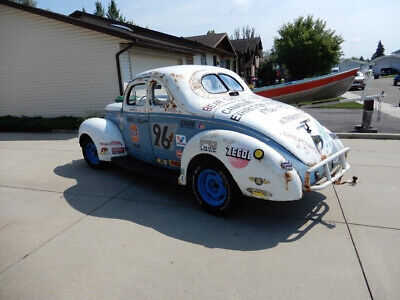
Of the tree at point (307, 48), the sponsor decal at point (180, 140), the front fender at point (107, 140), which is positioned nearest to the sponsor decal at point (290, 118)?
the sponsor decal at point (180, 140)

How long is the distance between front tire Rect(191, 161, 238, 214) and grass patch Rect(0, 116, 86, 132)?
8.73 m

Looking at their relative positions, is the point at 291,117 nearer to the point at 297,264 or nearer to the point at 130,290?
the point at 297,264

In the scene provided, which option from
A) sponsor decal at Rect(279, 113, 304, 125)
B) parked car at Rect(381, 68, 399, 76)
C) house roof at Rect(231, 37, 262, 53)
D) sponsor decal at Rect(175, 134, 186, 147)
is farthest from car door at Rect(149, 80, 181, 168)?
parked car at Rect(381, 68, 399, 76)

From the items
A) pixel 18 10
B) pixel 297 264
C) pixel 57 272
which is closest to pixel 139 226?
pixel 57 272

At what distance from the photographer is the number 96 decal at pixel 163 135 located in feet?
15.0

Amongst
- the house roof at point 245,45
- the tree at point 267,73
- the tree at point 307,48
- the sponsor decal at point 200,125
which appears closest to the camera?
the sponsor decal at point 200,125

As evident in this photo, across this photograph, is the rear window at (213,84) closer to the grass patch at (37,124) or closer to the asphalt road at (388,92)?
the asphalt road at (388,92)

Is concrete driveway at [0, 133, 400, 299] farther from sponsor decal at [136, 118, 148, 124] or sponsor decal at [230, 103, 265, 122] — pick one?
sponsor decal at [230, 103, 265, 122]

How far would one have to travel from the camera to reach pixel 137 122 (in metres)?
5.21

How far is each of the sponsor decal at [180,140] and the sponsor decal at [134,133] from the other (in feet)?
3.66

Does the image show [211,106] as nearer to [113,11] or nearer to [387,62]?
[113,11]

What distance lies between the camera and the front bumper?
3.47m

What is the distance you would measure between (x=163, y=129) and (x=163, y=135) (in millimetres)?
95

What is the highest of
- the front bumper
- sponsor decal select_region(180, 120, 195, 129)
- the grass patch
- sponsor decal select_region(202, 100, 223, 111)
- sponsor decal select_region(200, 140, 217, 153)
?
sponsor decal select_region(202, 100, 223, 111)
